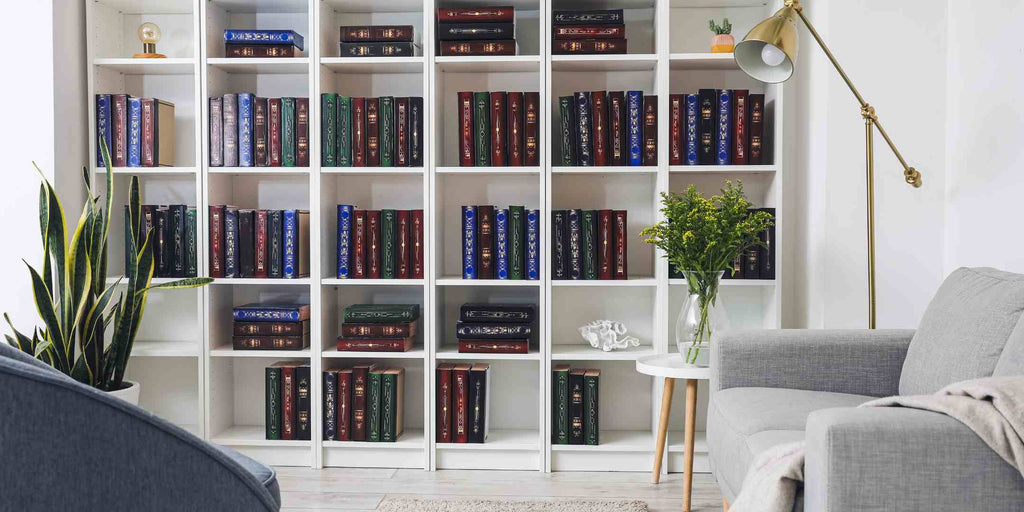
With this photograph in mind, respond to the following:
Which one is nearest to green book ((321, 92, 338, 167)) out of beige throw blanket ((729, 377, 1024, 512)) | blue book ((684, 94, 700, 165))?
blue book ((684, 94, 700, 165))

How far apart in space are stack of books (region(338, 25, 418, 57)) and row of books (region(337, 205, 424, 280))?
0.61m

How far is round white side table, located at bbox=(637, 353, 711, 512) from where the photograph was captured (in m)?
2.77

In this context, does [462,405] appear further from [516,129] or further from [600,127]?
[600,127]

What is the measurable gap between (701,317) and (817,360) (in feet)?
1.52

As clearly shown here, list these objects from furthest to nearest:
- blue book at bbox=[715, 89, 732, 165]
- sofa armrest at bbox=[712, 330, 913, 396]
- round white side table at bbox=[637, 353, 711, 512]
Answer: blue book at bbox=[715, 89, 732, 165] → round white side table at bbox=[637, 353, 711, 512] → sofa armrest at bbox=[712, 330, 913, 396]

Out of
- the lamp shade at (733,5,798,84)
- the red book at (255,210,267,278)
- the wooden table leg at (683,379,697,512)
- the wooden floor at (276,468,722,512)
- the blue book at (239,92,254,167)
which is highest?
the lamp shade at (733,5,798,84)

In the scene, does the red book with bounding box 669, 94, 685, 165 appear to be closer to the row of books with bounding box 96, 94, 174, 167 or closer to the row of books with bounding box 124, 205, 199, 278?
the row of books with bounding box 124, 205, 199, 278

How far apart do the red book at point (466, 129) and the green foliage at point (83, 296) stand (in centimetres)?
107

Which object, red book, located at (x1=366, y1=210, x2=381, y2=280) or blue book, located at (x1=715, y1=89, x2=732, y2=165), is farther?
red book, located at (x1=366, y1=210, x2=381, y2=280)

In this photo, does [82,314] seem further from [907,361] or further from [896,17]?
[896,17]

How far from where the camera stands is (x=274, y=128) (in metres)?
3.27

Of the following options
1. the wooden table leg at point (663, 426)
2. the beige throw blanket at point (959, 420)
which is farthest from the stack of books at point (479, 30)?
the beige throw blanket at point (959, 420)

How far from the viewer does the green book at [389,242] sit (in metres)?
3.25

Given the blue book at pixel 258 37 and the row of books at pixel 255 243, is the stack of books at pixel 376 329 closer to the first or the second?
the row of books at pixel 255 243
